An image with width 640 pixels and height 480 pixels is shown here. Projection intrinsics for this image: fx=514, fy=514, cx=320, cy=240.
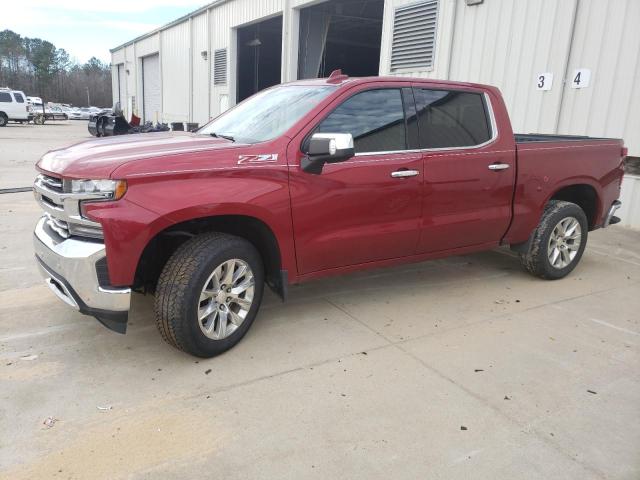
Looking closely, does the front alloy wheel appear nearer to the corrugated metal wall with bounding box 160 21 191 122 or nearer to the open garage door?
the corrugated metal wall with bounding box 160 21 191 122

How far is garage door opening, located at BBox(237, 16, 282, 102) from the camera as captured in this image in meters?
19.8

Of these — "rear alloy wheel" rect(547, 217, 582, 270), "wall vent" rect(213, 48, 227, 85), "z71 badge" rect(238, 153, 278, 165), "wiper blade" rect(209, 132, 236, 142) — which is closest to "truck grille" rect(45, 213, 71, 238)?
"z71 badge" rect(238, 153, 278, 165)

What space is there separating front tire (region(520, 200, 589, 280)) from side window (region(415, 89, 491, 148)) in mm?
1155

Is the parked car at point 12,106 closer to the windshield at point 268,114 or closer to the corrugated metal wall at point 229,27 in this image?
the corrugated metal wall at point 229,27

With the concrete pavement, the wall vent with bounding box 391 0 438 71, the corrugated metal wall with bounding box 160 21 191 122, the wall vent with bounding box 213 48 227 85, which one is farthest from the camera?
the corrugated metal wall with bounding box 160 21 191 122

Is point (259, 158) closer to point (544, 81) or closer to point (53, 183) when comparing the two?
point (53, 183)

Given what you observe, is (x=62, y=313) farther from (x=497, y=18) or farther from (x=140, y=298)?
(x=497, y=18)

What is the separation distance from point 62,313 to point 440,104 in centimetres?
354

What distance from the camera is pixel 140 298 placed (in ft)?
14.4

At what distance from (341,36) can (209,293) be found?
71.5 ft

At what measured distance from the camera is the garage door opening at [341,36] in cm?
1522

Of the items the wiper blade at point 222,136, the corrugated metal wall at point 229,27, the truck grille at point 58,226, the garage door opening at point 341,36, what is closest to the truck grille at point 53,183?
the truck grille at point 58,226

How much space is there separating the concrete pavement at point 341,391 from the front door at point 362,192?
623mm

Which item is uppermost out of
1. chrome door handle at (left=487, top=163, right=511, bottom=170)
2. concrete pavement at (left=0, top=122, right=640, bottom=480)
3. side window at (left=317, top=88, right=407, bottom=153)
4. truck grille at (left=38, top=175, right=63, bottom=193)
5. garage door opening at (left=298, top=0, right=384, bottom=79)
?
garage door opening at (left=298, top=0, right=384, bottom=79)
